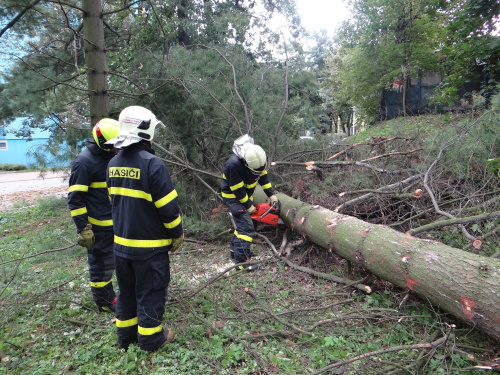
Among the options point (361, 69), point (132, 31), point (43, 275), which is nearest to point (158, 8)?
point (132, 31)

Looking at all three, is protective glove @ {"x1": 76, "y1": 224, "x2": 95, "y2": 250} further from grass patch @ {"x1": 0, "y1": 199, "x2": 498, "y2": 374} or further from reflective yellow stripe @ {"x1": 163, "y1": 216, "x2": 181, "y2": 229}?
reflective yellow stripe @ {"x1": 163, "y1": 216, "x2": 181, "y2": 229}

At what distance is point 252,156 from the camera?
4.13m

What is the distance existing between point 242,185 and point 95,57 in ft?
10.4

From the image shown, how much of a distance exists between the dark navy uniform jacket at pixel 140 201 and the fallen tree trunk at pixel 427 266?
1.80 m

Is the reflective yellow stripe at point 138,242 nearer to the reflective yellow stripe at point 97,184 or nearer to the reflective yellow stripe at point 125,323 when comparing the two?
the reflective yellow stripe at point 125,323

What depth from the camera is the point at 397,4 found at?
581 inches

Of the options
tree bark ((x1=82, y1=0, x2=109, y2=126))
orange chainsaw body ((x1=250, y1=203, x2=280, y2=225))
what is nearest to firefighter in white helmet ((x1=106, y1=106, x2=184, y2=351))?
orange chainsaw body ((x1=250, y1=203, x2=280, y2=225))

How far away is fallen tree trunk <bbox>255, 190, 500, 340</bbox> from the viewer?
2230mm

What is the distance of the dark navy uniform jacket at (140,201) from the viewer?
7.75ft

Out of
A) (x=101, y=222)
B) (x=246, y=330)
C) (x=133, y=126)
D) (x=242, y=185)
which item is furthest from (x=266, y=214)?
(x=133, y=126)

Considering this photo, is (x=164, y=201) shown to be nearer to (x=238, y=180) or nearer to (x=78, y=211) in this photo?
(x=78, y=211)

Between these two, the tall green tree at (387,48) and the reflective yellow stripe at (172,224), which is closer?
the reflective yellow stripe at (172,224)

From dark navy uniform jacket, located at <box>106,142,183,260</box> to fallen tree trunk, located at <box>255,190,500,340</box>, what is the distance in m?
1.80

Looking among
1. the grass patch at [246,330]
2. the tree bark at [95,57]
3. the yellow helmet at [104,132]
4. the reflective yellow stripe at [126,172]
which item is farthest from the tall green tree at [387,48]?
the reflective yellow stripe at [126,172]
